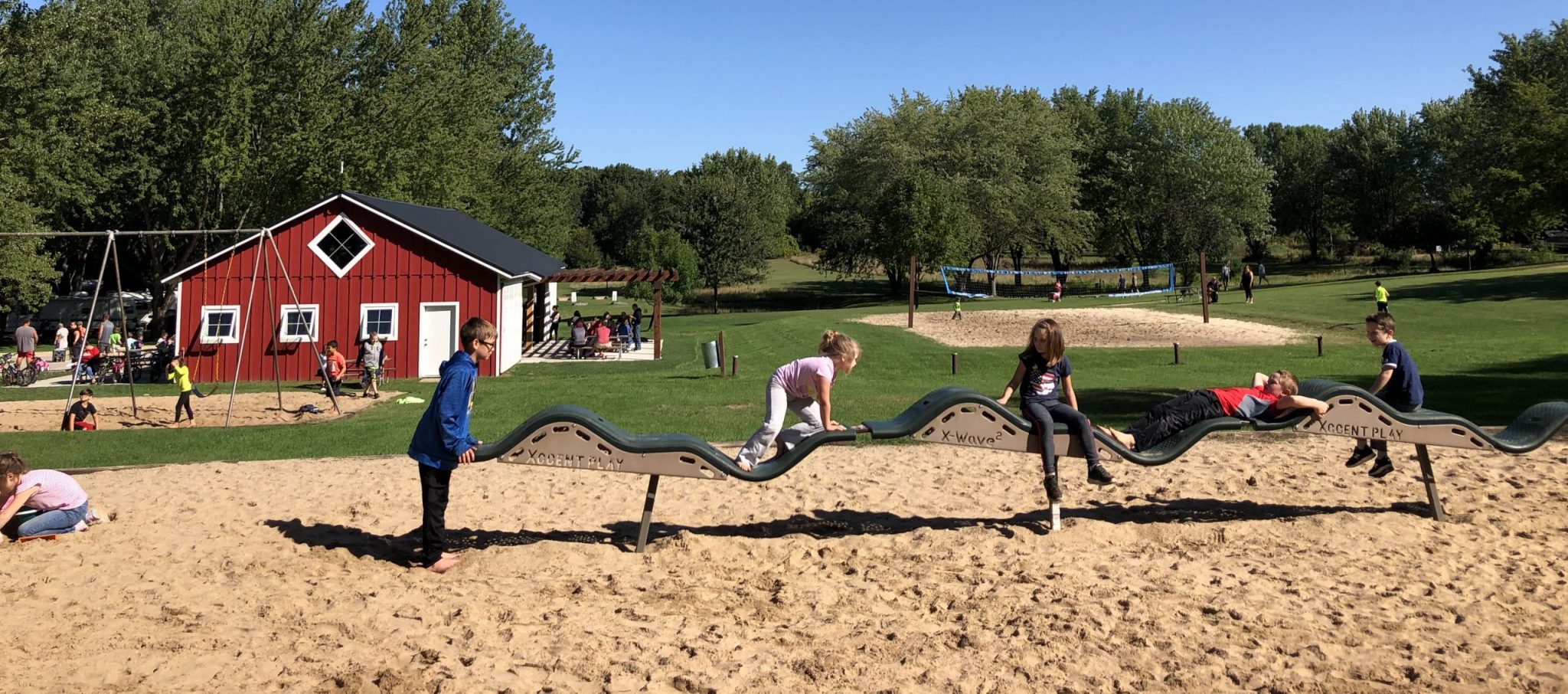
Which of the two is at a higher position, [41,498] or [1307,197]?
[1307,197]

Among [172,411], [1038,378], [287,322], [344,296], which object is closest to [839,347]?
[1038,378]

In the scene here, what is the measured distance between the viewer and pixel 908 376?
2447 centimetres

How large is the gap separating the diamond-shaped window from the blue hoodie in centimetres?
2076

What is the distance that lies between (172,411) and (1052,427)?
16.8 meters

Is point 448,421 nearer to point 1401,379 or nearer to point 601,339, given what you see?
point 1401,379

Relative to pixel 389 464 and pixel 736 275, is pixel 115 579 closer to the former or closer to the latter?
pixel 389 464

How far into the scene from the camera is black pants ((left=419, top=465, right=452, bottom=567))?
757 centimetres

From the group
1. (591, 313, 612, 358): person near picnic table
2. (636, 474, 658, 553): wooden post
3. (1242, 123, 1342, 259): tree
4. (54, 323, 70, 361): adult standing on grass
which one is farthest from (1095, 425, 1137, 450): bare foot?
(1242, 123, 1342, 259): tree

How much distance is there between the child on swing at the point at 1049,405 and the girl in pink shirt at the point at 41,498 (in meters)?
7.36

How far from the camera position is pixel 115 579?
7.27 metres

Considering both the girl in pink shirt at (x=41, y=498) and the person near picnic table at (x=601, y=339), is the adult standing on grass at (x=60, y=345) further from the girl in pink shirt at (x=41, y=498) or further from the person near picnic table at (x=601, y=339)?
the girl in pink shirt at (x=41, y=498)

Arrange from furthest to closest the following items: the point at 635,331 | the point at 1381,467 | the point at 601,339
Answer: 1. the point at 635,331
2. the point at 601,339
3. the point at 1381,467

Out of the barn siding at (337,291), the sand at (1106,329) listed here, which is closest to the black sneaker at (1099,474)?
the barn siding at (337,291)

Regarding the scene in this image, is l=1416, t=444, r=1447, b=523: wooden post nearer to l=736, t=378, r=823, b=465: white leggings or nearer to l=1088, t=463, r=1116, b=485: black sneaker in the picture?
l=1088, t=463, r=1116, b=485: black sneaker
